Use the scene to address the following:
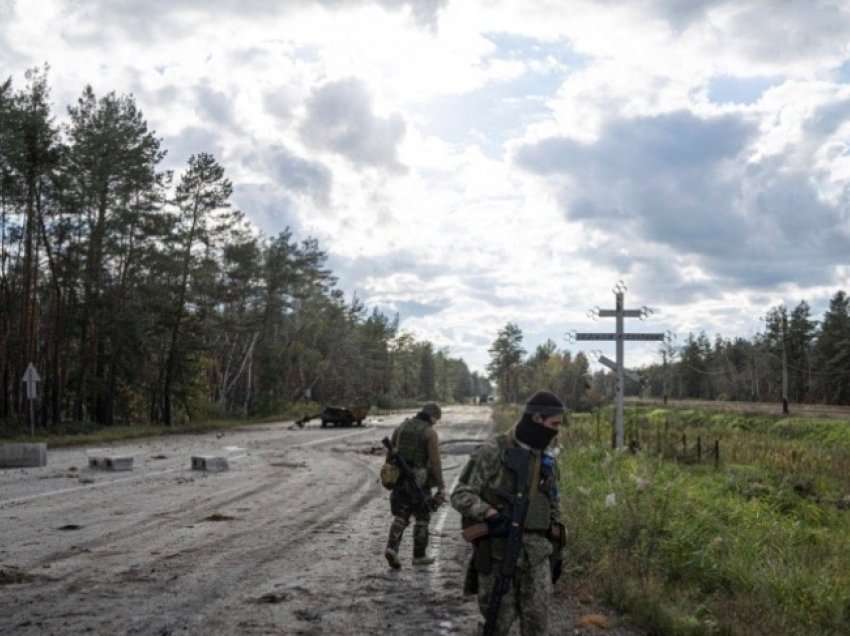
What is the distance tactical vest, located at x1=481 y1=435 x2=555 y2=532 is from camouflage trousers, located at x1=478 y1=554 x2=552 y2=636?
0.79ft

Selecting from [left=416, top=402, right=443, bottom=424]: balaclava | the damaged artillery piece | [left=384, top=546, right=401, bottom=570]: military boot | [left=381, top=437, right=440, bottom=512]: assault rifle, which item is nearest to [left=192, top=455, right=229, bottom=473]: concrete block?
[left=381, top=437, right=440, bottom=512]: assault rifle

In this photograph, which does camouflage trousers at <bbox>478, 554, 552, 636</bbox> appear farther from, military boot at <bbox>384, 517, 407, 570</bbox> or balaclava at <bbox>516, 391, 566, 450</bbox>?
military boot at <bbox>384, 517, 407, 570</bbox>

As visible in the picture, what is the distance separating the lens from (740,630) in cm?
685

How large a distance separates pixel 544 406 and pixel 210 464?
657 inches

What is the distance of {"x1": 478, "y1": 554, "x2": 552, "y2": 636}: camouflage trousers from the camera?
17.9 ft

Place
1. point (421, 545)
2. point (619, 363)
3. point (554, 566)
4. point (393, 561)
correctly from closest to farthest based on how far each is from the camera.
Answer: point (554, 566), point (393, 561), point (421, 545), point (619, 363)

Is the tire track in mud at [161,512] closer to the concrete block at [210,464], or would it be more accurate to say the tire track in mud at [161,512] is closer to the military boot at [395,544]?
the concrete block at [210,464]

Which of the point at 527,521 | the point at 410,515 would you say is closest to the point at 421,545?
the point at 410,515

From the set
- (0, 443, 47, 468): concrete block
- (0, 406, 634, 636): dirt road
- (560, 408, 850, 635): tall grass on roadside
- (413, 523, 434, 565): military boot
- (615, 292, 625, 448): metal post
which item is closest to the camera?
(0, 406, 634, 636): dirt road

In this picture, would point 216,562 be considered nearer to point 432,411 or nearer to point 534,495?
point 432,411

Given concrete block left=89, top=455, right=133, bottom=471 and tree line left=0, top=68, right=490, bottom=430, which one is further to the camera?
tree line left=0, top=68, right=490, bottom=430

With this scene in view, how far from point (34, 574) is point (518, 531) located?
5.75 metres

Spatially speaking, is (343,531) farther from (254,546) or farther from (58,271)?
(58,271)

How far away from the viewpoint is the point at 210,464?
20766 mm
